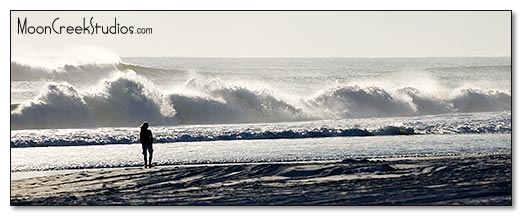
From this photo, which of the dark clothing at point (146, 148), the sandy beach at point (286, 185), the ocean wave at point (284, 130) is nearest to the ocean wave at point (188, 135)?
the ocean wave at point (284, 130)

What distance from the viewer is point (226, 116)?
14.6m

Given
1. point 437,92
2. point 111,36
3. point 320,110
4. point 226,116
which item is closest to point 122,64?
point 111,36

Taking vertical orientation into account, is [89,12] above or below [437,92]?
above

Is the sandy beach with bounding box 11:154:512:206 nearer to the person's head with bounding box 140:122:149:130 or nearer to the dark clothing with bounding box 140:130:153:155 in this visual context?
the dark clothing with bounding box 140:130:153:155

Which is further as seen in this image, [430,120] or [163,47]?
[430,120]

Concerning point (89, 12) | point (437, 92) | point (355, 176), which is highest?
point (89, 12)

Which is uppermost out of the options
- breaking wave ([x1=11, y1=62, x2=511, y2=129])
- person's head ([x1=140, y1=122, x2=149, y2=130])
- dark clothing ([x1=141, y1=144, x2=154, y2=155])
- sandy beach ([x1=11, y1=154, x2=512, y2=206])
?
breaking wave ([x1=11, y1=62, x2=511, y2=129])

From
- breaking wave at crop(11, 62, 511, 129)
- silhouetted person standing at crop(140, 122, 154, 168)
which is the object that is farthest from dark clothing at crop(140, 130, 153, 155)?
breaking wave at crop(11, 62, 511, 129)

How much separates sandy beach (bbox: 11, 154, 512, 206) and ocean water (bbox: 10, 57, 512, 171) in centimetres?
35

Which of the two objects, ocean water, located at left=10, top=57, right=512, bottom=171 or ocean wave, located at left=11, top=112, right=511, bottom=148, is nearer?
ocean water, located at left=10, top=57, right=512, bottom=171

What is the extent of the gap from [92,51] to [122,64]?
49 cm

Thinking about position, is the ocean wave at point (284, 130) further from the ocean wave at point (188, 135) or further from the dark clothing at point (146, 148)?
the dark clothing at point (146, 148)

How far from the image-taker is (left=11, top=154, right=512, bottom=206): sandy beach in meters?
13.2
